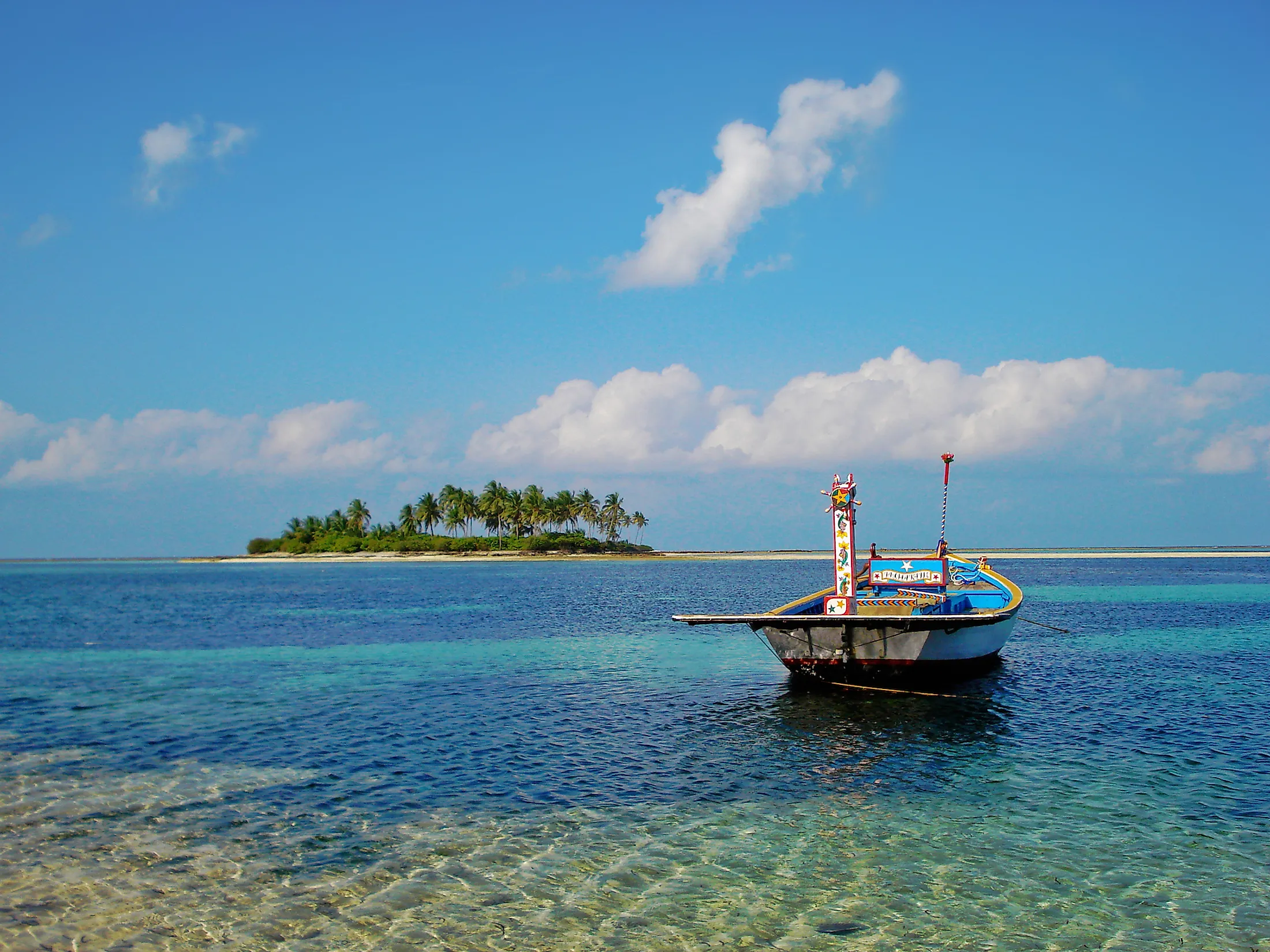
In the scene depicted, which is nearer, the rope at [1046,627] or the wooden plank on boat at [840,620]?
the wooden plank on boat at [840,620]

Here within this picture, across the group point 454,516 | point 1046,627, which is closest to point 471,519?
point 454,516

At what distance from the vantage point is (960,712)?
2177cm

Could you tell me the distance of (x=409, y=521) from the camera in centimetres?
18375

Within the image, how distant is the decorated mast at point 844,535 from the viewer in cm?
2395

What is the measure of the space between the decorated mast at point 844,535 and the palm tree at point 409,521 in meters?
167

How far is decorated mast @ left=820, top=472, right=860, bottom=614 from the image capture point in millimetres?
23953

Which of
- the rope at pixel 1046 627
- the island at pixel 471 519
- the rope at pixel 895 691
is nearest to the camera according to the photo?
the rope at pixel 895 691

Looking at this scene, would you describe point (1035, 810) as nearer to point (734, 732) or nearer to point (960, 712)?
point (734, 732)

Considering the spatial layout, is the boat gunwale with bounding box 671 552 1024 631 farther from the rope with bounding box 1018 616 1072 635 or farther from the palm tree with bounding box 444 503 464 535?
the palm tree with bounding box 444 503 464 535

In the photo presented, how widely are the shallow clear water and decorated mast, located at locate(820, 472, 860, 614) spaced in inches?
132

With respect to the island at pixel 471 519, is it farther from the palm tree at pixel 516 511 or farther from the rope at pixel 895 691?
the rope at pixel 895 691

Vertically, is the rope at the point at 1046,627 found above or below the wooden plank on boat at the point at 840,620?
below

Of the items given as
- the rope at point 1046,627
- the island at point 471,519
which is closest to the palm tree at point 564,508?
the island at point 471,519

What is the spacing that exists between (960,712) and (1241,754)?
6193 millimetres
